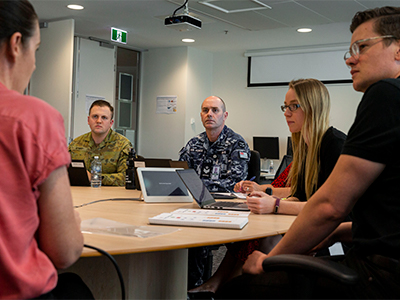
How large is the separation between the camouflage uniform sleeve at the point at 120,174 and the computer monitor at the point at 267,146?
435cm

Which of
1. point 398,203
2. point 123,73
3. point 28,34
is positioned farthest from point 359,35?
point 123,73

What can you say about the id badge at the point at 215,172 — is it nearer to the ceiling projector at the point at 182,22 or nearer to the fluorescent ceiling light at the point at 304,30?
the ceiling projector at the point at 182,22

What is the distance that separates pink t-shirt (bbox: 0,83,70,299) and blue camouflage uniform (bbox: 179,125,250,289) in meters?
2.36

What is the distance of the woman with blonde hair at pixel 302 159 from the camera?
2.09m

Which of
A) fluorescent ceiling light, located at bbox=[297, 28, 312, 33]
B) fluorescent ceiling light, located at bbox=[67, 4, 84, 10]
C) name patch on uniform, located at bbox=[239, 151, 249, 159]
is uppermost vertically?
fluorescent ceiling light, located at bbox=[67, 4, 84, 10]

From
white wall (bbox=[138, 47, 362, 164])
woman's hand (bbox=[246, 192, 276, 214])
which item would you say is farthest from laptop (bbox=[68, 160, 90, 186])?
white wall (bbox=[138, 47, 362, 164])

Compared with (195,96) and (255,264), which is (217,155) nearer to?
(255,264)

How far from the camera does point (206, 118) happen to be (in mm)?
3824

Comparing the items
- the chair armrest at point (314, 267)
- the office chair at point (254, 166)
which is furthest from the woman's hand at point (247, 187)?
the chair armrest at point (314, 267)

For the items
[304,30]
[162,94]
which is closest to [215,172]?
[304,30]

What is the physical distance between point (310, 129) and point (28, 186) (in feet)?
5.35

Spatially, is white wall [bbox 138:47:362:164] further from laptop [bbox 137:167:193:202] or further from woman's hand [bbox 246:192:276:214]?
woman's hand [bbox 246:192:276:214]

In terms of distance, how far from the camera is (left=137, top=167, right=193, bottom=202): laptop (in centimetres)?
246

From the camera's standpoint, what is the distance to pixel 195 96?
824 cm
